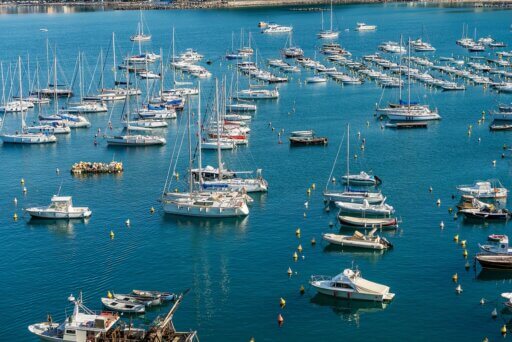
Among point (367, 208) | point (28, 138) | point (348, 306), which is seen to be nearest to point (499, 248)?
point (348, 306)

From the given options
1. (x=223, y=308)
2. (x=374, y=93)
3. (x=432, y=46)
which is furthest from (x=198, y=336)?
(x=432, y=46)

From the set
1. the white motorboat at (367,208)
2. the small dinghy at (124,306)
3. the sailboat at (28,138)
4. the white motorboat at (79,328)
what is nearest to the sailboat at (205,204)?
the white motorboat at (367,208)

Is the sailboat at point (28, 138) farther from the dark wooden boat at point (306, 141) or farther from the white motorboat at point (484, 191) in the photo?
the white motorboat at point (484, 191)

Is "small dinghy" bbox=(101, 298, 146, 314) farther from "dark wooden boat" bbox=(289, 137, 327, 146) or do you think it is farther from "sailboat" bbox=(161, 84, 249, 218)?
"dark wooden boat" bbox=(289, 137, 327, 146)

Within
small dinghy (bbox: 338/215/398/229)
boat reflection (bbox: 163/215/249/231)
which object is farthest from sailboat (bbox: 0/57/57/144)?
small dinghy (bbox: 338/215/398/229)

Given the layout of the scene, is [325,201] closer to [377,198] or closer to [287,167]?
[377,198]
